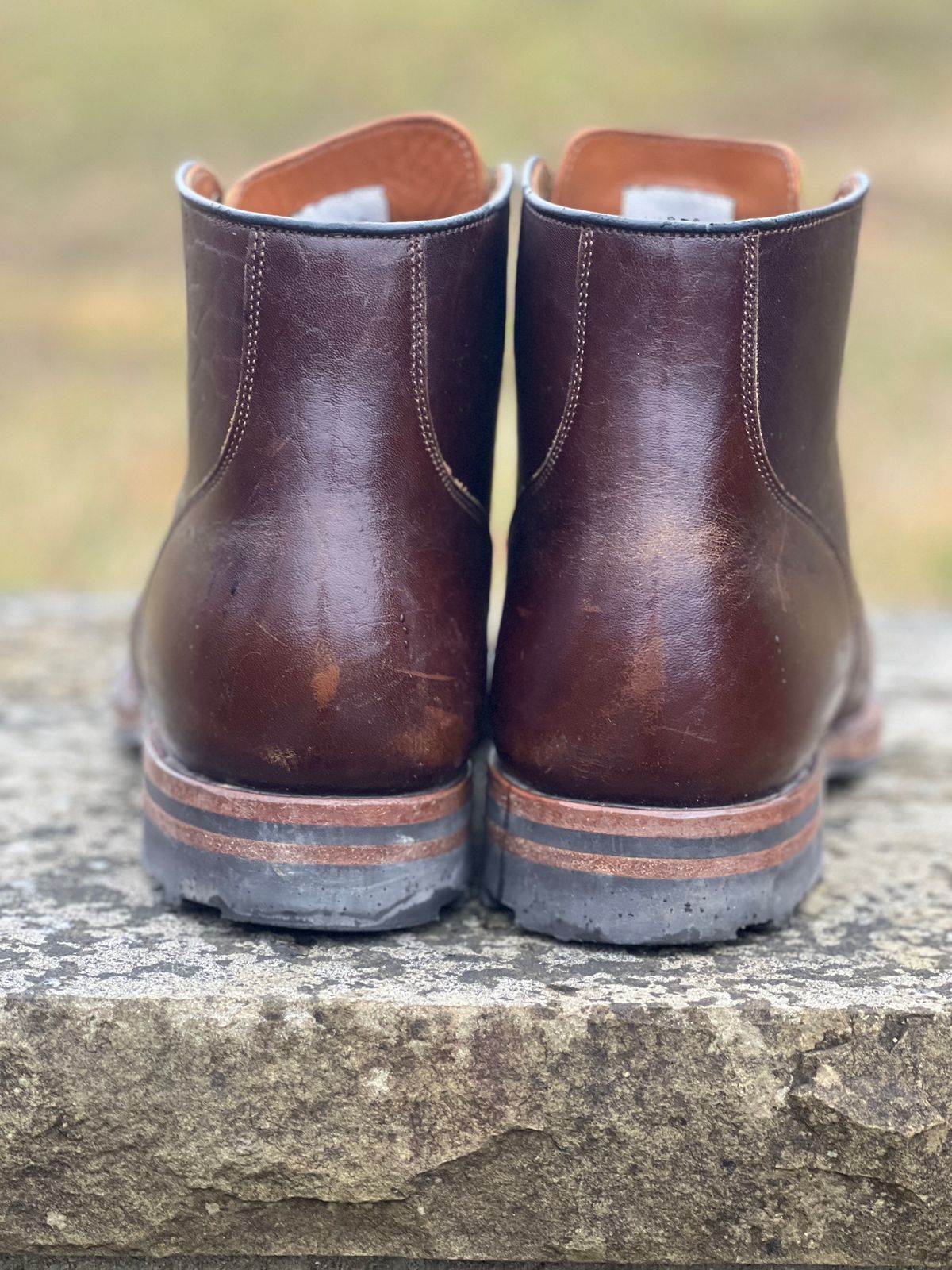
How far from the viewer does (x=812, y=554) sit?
1.20 metres

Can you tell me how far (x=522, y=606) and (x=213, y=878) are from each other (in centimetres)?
31

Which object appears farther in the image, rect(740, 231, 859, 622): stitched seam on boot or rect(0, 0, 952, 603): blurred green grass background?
rect(0, 0, 952, 603): blurred green grass background

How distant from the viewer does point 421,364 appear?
1.11 m

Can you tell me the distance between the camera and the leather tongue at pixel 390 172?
4.40 feet

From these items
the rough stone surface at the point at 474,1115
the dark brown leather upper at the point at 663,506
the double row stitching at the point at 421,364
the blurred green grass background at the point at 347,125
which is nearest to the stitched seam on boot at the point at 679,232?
the dark brown leather upper at the point at 663,506

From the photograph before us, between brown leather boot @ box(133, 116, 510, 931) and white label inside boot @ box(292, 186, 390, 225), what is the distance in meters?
0.23

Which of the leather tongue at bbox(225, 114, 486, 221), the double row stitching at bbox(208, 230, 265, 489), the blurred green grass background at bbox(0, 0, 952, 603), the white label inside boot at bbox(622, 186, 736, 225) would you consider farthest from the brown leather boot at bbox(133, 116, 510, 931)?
the blurred green grass background at bbox(0, 0, 952, 603)

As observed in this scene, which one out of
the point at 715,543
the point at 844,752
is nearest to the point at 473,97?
the point at 844,752

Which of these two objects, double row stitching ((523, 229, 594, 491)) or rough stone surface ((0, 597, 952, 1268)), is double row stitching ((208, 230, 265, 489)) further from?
rough stone surface ((0, 597, 952, 1268))

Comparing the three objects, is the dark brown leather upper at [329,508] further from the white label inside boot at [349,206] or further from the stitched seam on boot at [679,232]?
the white label inside boot at [349,206]

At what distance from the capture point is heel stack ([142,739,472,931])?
1.11m

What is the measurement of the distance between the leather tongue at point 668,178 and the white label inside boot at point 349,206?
0.55 ft

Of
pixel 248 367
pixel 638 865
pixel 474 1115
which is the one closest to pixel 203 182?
pixel 248 367

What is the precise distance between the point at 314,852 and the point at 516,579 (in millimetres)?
264
